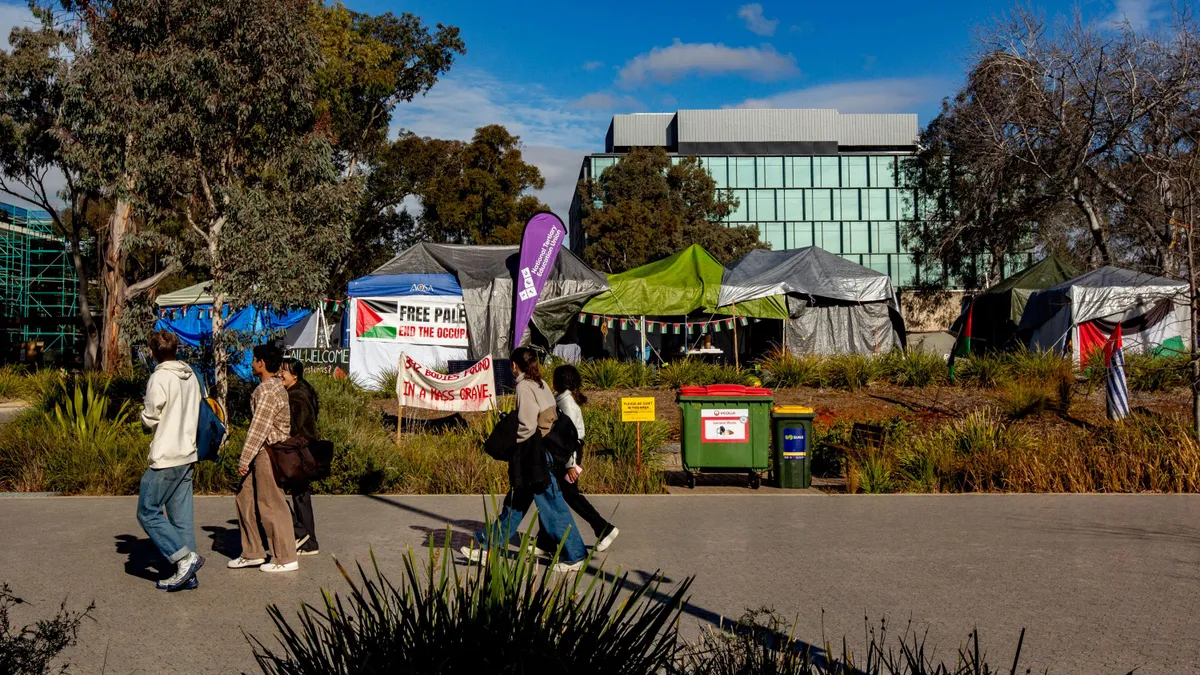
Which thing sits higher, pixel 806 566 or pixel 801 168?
pixel 801 168

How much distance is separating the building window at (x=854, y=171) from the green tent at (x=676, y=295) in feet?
184

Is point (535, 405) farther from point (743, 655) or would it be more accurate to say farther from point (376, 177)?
point (376, 177)

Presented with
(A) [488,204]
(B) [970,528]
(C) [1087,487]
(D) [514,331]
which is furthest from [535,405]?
(A) [488,204]

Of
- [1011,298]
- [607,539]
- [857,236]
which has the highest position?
[857,236]

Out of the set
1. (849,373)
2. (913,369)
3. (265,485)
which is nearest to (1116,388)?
(913,369)

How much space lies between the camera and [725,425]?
1238cm

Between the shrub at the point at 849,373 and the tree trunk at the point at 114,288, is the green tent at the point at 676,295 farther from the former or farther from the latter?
the tree trunk at the point at 114,288

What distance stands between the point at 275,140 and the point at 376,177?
2854 cm

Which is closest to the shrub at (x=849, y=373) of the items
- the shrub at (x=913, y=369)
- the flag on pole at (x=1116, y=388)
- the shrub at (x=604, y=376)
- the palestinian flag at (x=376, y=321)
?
the shrub at (x=913, y=369)

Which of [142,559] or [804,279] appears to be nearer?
[142,559]

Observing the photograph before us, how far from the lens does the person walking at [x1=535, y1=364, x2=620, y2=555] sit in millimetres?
7945

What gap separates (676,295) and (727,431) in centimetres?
1455

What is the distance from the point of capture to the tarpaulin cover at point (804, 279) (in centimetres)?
2767

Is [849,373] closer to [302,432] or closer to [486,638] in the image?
[302,432]
